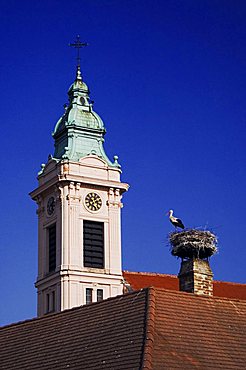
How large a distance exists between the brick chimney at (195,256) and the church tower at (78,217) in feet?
83.9

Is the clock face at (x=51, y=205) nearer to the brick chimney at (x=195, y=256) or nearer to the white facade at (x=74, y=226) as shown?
the white facade at (x=74, y=226)

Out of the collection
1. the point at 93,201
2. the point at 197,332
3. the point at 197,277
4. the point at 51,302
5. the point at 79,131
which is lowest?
the point at 197,332

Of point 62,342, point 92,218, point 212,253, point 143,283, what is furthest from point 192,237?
point 92,218

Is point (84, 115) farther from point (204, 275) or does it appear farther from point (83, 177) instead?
point (204, 275)

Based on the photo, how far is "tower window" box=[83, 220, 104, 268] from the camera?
64125 millimetres

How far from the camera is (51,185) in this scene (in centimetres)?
6538

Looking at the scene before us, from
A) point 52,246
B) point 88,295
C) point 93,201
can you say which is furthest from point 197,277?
point 52,246

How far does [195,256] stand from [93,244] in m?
28.9

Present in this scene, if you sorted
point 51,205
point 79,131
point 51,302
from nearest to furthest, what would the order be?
point 51,302, point 51,205, point 79,131

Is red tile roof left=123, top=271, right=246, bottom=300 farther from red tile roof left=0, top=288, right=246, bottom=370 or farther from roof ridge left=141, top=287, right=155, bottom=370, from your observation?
roof ridge left=141, top=287, right=155, bottom=370

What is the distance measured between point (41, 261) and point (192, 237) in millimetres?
29856

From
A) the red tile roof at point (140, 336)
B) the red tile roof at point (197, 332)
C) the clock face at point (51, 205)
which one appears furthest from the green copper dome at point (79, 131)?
the red tile roof at point (197, 332)

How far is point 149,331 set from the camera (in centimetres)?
2744

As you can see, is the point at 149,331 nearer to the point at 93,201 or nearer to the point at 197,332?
the point at 197,332
